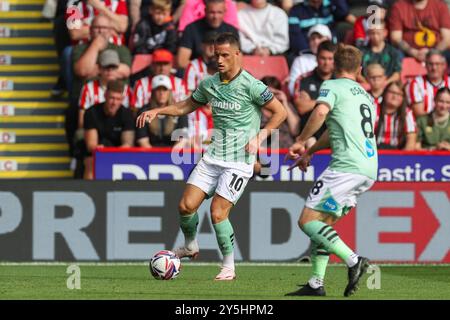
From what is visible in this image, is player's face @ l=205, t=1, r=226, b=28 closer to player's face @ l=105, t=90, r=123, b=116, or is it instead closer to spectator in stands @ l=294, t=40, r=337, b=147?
spectator in stands @ l=294, t=40, r=337, b=147

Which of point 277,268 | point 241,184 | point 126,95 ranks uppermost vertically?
point 126,95

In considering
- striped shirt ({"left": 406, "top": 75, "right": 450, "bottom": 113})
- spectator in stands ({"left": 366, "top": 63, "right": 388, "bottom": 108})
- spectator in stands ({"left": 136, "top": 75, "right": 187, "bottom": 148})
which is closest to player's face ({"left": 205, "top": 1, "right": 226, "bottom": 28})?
spectator in stands ({"left": 136, "top": 75, "right": 187, "bottom": 148})

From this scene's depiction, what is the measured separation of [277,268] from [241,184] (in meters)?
2.56

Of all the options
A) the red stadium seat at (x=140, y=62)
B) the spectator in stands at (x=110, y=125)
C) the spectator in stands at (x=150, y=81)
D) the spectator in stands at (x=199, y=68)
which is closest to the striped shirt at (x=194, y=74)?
the spectator in stands at (x=199, y=68)

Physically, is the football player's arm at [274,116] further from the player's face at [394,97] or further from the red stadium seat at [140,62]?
the red stadium seat at [140,62]

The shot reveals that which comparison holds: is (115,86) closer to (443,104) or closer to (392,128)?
(392,128)

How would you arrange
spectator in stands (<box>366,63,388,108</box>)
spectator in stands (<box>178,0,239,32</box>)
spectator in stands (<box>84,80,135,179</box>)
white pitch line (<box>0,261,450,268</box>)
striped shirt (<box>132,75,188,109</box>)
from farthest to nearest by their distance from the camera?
1. spectator in stands (<box>178,0,239,32</box>)
2. spectator in stands (<box>366,63,388,108</box>)
3. striped shirt (<box>132,75,188,109</box>)
4. spectator in stands (<box>84,80,135,179</box>)
5. white pitch line (<box>0,261,450,268</box>)

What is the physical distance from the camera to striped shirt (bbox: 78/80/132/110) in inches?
696

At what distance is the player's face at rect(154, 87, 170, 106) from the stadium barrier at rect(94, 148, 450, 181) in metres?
0.86

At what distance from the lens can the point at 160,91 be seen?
55.9 ft
